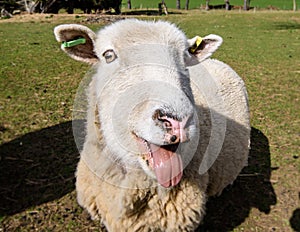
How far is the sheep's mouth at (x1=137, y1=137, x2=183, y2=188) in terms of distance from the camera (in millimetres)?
2207

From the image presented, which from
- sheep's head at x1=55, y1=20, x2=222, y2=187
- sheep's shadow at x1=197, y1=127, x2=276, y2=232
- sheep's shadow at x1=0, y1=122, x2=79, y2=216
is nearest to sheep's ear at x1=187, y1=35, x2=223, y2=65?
sheep's head at x1=55, y1=20, x2=222, y2=187

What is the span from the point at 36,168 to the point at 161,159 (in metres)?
2.49

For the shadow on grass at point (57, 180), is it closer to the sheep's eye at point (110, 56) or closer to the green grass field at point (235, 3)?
the sheep's eye at point (110, 56)

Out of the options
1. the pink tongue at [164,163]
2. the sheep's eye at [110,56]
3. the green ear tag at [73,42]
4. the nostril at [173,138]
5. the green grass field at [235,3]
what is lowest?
the green grass field at [235,3]

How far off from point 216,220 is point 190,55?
1763 millimetres

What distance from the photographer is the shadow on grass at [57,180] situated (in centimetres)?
375

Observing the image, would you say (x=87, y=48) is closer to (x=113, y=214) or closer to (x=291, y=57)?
(x=113, y=214)

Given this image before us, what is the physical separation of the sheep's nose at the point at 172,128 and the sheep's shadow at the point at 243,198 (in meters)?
1.86

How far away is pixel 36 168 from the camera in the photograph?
4.26 m

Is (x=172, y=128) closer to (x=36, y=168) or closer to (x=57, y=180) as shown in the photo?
(x=57, y=180)

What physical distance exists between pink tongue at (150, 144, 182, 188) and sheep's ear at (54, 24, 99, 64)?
104 cm

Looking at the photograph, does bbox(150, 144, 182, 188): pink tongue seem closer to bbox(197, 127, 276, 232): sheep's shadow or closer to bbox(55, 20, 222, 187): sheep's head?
bbox(55, 20, 222, 187): sheep's head

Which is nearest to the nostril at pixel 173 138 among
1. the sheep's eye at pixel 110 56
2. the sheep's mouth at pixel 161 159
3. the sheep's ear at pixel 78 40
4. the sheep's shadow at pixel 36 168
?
the sheep's mouth at pixel 161 159

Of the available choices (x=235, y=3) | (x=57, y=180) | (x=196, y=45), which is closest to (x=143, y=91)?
(x=196, y=45)
